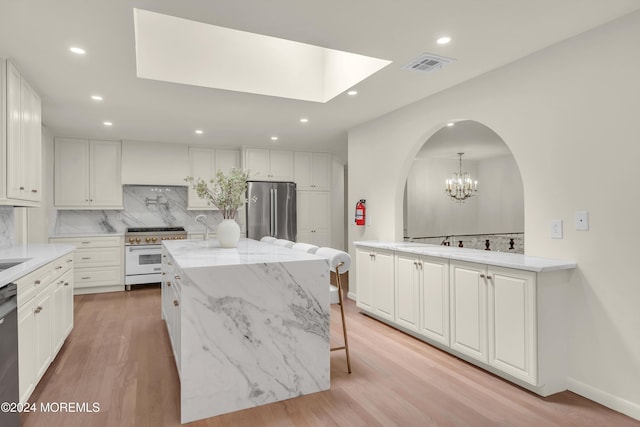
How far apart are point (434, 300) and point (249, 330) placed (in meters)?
1.71

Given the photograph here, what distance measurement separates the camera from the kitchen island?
2188 mm

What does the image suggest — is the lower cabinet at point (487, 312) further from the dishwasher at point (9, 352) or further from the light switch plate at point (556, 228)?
the dishwasher at point (9, 352)

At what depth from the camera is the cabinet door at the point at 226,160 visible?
257 inches

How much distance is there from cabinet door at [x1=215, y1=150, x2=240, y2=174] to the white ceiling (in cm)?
227

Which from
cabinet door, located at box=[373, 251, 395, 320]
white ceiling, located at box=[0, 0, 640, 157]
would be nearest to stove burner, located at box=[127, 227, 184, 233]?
white ceiling, located at box=[0, 0, 640, 157]

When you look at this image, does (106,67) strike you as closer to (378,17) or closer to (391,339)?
(378,17)

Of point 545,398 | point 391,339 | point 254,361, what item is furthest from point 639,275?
point 254,361

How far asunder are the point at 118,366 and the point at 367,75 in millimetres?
3126

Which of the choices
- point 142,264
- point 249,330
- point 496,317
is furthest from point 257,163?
point 496,317

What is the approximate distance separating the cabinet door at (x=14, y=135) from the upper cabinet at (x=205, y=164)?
318cm

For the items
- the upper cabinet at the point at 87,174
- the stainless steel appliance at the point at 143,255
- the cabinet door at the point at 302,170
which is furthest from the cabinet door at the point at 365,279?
the upper cabinet at the point at 87,174

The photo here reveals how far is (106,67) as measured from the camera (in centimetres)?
302

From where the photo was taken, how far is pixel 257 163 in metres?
6.50

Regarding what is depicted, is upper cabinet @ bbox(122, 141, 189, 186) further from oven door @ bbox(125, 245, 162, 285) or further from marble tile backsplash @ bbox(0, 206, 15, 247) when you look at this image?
marble tile backsplash @ bbox(0, 206, 15, 247)
